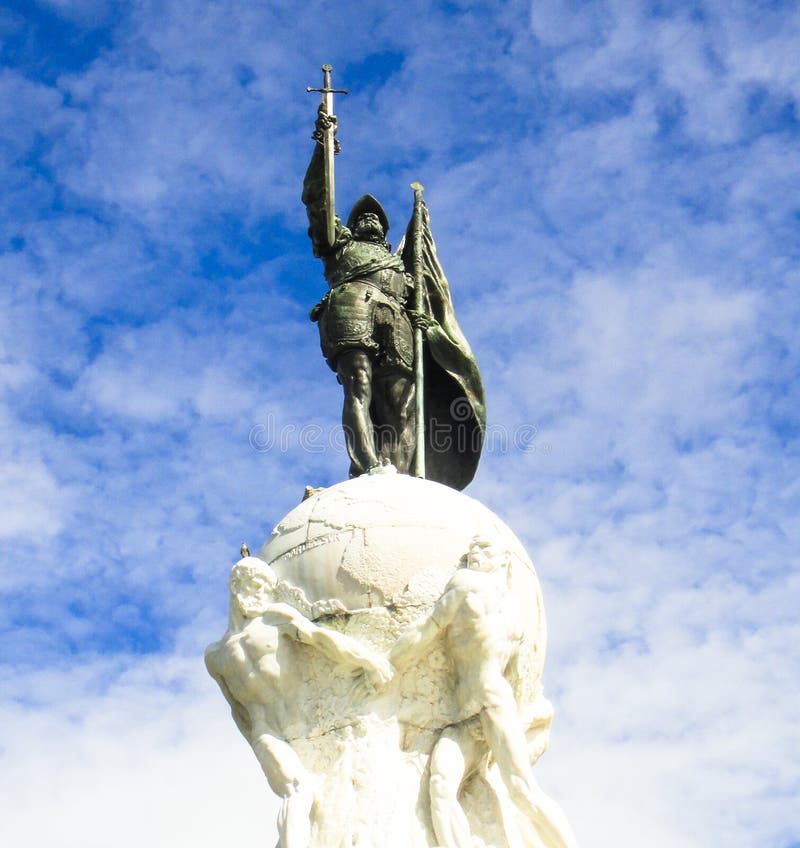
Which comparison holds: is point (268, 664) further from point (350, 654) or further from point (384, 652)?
point (384, 652)

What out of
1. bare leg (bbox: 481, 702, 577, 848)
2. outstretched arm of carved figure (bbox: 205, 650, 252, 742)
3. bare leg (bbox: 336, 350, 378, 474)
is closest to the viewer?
bare leg (bbox: 481, 702, 577, 848)

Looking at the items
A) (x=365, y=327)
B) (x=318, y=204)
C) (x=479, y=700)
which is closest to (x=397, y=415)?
(x=365, y=327)

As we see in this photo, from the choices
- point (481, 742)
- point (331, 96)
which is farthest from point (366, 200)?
point (481, 742)

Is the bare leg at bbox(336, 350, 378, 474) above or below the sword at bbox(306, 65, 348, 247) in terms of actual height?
below

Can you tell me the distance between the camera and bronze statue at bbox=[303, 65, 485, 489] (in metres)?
12.0

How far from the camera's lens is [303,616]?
940 centimetres

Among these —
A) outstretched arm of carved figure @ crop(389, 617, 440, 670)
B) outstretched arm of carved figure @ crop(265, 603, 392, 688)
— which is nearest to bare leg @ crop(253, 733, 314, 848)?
outstretched arm of carved figure @ crop(265, 603, 392, 688)

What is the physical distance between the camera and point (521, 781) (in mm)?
8969

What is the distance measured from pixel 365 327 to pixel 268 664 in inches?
143

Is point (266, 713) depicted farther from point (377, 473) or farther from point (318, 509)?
point (377, 473)

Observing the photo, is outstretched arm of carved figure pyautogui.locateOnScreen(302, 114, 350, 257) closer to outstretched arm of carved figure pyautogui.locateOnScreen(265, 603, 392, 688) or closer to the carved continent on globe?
the carved continent on globe

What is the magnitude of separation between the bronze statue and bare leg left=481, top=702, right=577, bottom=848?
2.93m

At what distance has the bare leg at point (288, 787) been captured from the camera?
342 inches

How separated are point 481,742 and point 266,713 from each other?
4.54ft
